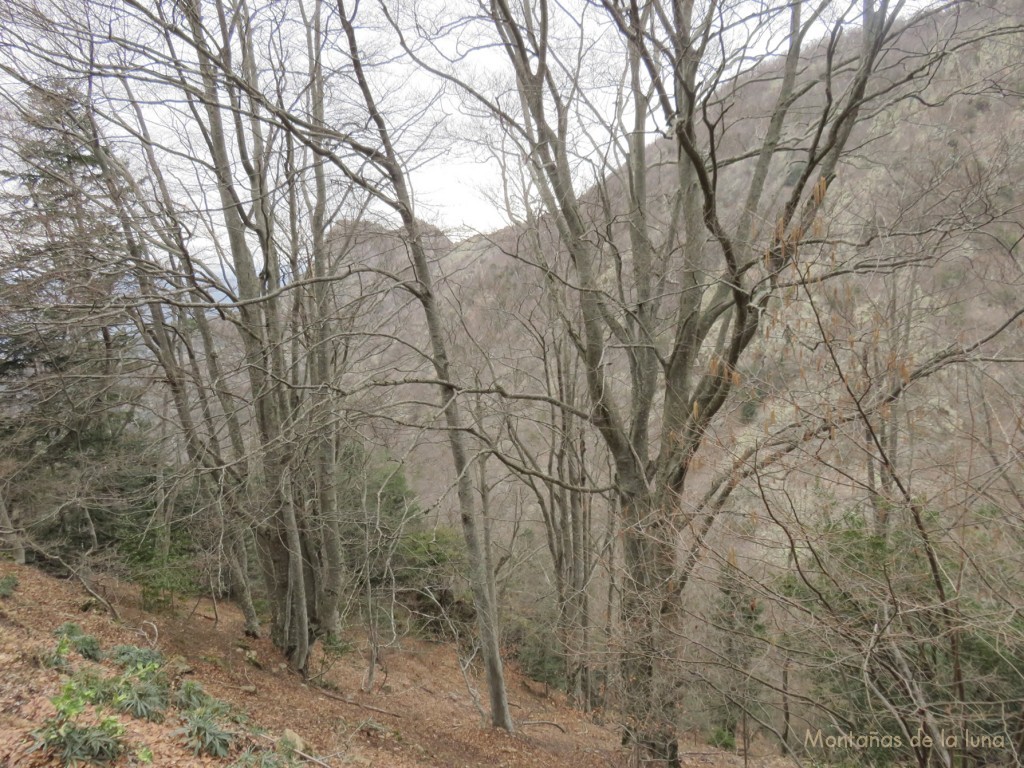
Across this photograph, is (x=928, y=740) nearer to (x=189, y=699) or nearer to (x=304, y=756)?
(x=304, y=756)

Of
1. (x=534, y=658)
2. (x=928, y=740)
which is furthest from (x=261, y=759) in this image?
(x=534, y=658)

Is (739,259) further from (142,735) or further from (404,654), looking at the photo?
(404,654)

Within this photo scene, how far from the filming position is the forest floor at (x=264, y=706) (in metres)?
3.95

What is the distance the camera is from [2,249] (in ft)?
18.9

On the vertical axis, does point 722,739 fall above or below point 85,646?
below

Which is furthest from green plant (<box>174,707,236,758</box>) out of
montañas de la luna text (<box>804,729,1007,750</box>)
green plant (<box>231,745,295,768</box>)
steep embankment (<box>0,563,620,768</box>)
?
montañas de la luna text (<box>804,729,1007,750</box>)

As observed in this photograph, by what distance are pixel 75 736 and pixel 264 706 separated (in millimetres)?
3254

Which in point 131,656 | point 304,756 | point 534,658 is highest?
point 131,656

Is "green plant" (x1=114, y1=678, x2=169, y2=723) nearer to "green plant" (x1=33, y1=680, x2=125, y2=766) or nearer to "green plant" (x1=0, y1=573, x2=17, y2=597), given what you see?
"green plant" (x1=33, y1=680, x2=125, y2=766)

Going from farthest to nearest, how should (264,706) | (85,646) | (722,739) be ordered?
(722,739) < (264,706) < (85,646)

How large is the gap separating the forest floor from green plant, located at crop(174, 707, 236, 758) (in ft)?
0.22

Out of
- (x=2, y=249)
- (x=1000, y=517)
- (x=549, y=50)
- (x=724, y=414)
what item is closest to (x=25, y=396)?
(x=2, y=249)

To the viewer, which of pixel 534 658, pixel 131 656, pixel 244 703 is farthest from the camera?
pixel 534 658

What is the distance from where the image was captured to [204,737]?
4.03 meters
